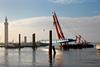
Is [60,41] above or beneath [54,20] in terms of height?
beneath

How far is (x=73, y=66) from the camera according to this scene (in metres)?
45.0

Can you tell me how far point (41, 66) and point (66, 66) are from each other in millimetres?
3548

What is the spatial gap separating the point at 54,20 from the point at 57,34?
9.04 m

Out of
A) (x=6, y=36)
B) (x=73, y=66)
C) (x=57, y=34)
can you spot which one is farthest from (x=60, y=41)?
(x=73, y=66)

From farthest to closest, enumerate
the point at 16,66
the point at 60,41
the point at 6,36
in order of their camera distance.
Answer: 1. the point at 6,36
2. the point at 60,41
3. the point at 16,66

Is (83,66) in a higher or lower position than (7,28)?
lower

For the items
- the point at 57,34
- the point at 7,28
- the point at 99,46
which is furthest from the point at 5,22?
the point at 99,46

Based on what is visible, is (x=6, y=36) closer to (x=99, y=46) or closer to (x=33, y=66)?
(x=99, y=46)

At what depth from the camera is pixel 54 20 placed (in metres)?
163

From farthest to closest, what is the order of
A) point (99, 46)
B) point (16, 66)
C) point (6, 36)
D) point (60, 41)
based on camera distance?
point (6, 36)
point (60, 41)
point (99, 46)
point (16, 66)

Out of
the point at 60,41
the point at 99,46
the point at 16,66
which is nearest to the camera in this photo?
the point at 16,66

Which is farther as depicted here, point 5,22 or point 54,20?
point 5,22

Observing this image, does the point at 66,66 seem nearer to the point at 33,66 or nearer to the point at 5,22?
the point at 33,66

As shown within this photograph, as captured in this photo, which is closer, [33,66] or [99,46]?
[33,66]
